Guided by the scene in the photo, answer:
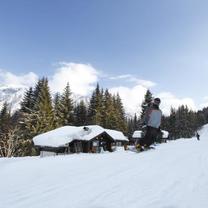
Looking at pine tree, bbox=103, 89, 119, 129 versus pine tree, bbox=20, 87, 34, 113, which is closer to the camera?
pine tree, bbox=20, 87, 34, 113

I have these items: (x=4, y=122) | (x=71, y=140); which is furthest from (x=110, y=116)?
(x=4, y=122)

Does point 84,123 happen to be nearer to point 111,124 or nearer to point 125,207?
point 111,124

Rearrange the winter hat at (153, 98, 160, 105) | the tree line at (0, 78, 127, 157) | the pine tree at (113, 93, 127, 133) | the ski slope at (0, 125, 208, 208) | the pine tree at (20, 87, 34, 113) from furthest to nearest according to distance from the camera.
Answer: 1. the pine tree at (113, 93, 127, 133)
2. the pine tree at (20, 87, 34, 113)
3. the tree line at (0, 78, 127, 157)
4. the winter hat at (153, 98, 160, 105)
5. the ski slope at (0, 125, 208, 208)

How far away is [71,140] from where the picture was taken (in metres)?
42.1

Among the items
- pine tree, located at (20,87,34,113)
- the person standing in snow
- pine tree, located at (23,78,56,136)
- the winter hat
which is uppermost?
pine tree, located at (20,87,34,113)

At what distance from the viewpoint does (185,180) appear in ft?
17.0

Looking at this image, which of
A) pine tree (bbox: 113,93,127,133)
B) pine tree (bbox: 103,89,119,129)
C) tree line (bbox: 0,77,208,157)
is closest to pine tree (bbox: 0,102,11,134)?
tree line (bbox: 0,77,208,157)

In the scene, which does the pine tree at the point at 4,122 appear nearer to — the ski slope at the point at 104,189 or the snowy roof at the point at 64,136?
the snowy roof at the point at 64,136

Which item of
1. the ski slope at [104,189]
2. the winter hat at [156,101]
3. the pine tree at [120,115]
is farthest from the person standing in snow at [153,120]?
the pine tree at [120,115]

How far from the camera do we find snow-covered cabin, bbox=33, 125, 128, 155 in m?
40.4

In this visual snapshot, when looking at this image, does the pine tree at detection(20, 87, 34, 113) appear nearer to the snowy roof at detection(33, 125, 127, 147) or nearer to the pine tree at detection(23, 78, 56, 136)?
the pine tree at detection(23, 78, 56, 136)

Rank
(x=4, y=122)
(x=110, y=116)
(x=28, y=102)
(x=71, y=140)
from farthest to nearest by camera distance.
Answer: (x=110, y=116), (x=28, y=102), (x=4, y=122), (x=71, y=140)

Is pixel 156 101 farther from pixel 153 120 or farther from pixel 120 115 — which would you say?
pixel 120 115

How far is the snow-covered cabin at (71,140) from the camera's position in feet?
133
